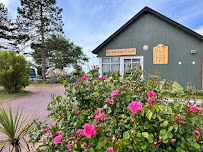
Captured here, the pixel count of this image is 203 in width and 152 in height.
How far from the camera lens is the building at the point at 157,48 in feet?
28.2

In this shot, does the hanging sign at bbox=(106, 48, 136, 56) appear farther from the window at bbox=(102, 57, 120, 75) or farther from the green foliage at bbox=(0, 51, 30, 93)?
the green foliage at bbox=(0, 51, 30, 93)

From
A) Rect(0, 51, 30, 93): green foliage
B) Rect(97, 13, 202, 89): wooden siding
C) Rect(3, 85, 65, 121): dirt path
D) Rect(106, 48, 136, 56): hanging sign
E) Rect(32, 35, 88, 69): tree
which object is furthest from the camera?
Rect(32, 35, 88, 69): tree

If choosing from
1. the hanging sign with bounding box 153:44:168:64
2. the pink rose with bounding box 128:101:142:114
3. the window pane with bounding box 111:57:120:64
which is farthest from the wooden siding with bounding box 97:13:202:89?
the pink rose with bounding box 128:101:142:114

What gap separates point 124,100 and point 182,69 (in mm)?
9136

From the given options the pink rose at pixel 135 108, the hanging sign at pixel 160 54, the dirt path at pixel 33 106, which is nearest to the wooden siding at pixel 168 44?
the hanging sign at pixel 160 54

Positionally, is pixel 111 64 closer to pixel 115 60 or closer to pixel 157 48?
pixel 115 60

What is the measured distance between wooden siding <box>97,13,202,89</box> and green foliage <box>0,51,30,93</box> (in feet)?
24.5

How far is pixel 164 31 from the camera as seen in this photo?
30.5 ft

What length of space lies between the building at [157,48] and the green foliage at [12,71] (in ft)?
19.6

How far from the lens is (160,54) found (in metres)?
9.34

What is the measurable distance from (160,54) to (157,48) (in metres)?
0.50

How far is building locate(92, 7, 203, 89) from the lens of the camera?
8594 mm

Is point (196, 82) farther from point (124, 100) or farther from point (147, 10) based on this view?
point (124, 100)

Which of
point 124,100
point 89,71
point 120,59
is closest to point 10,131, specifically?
point 89,71
